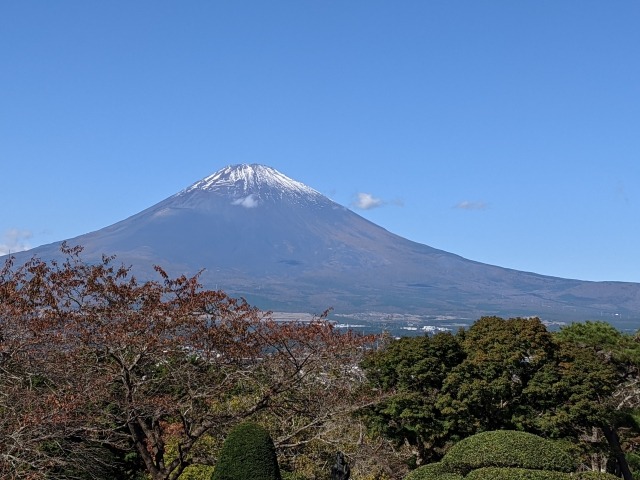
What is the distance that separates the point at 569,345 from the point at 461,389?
3.11 m

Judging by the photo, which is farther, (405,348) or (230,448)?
(405,348)

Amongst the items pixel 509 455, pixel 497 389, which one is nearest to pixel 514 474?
pixel 509 455

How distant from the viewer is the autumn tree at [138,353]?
12773mm

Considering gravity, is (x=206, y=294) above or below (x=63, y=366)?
above

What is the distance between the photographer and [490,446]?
11953 mm

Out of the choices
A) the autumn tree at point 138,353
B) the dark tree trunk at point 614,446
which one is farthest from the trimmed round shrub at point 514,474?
the dark tree trunk at point 614,446

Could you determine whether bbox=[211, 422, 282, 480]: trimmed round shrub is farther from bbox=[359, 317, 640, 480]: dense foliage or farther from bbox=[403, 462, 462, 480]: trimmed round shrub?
bbox=[359, 317, 640, 480]: dense foliage

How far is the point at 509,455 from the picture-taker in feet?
38.4

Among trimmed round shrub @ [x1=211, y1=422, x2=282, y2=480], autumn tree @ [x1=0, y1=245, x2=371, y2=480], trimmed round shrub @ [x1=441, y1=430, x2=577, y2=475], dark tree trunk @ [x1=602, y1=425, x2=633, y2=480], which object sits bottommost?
dark tree trunk @ [x1=602, y1=425, x2=633, y2=480]

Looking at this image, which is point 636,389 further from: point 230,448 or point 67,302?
point 67,302

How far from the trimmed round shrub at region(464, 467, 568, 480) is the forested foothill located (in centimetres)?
3

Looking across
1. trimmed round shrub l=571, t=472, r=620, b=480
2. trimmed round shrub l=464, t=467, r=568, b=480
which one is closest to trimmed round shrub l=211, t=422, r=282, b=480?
trimmed round shrub l=464, t=467, r=568, b=480

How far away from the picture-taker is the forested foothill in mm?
12078

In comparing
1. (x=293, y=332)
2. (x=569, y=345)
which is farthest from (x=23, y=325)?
(x=569, y=345)
